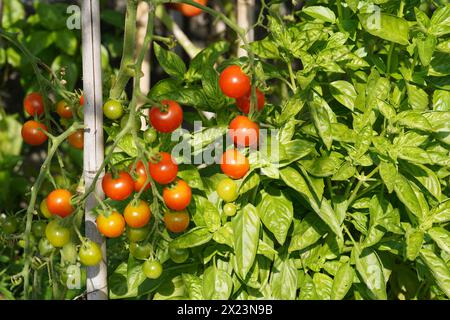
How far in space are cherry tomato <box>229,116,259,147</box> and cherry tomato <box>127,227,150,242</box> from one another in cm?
23

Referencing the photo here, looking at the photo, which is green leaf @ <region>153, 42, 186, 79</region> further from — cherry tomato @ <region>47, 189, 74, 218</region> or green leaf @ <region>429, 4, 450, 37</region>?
green leaf @ <region>429, 4, 450, 37</region>

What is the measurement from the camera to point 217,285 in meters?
1.28

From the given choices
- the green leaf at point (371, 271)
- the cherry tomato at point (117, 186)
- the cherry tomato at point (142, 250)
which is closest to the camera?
the cherry tomato at point (117, 186)

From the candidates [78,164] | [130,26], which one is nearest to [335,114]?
[130,26]

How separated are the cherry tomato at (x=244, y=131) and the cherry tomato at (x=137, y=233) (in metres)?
0.23

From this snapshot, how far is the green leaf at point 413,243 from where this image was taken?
123cm

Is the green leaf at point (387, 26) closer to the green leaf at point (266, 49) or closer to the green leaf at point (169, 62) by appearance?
the green leaf at point (266, 49)

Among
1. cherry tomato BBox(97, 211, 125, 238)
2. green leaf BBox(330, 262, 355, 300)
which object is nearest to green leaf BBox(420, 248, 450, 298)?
green leaf BBox(330, 262, 355, 300)

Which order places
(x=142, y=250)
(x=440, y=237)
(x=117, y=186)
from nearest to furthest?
1. (x=117, y=186)
2. (x=142, y=250)
3. (x=440, y=237)

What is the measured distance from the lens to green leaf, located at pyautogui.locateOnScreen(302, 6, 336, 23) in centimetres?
138

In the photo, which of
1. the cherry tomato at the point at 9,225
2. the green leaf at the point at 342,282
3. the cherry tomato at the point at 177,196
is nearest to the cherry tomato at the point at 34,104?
the cherry tomato at the point at 9,225

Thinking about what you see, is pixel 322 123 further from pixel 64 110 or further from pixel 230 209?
pixel 64 110

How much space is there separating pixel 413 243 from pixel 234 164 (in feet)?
1.24

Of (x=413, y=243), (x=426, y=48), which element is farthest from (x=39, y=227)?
(x=426, y=48)
